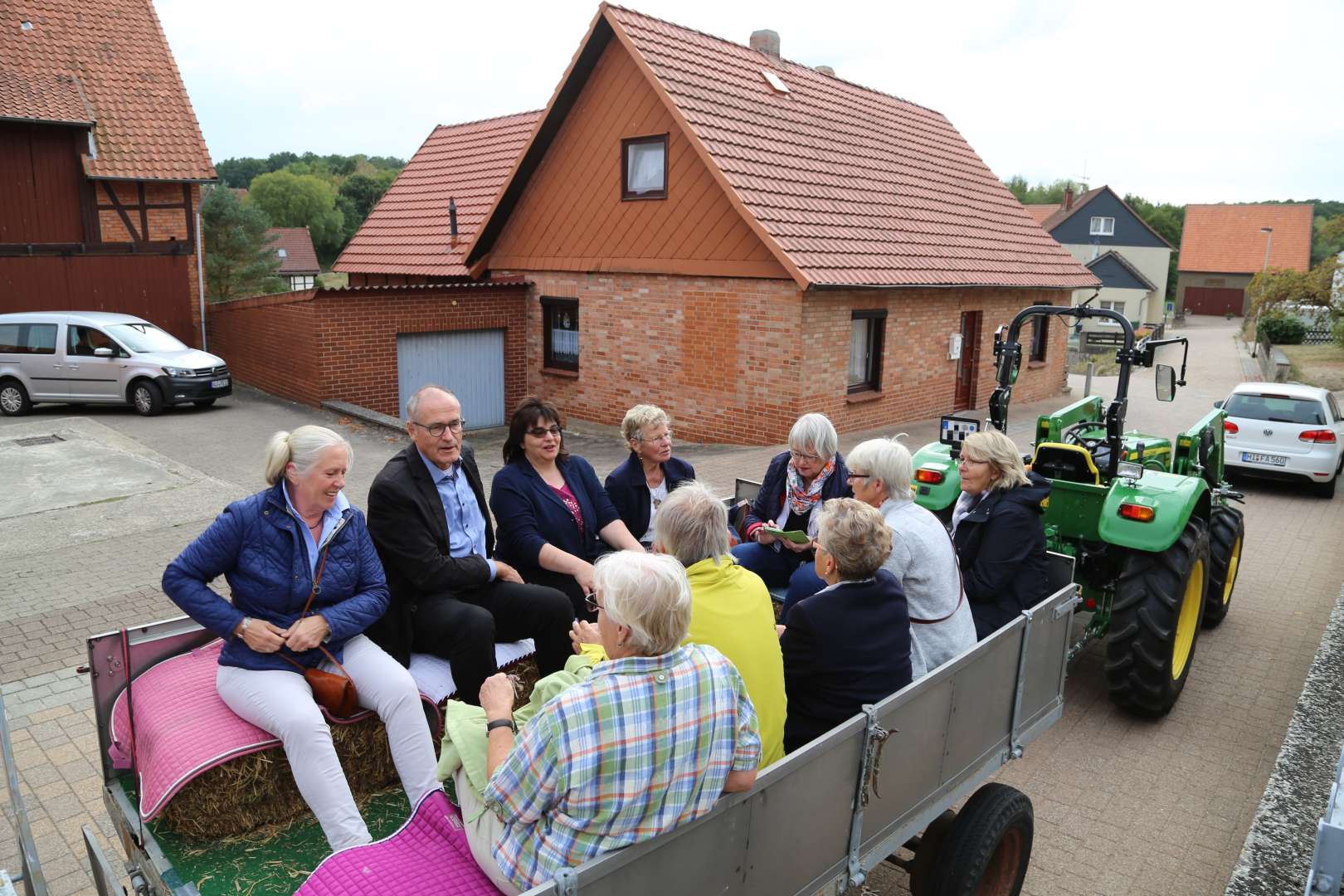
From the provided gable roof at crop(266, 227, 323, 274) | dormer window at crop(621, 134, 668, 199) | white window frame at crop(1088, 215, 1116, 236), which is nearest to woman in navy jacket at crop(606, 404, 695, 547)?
dormer window at crop(621, 134, 668, 199)

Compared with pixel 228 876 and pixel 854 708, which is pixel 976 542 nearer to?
pixel 854 708

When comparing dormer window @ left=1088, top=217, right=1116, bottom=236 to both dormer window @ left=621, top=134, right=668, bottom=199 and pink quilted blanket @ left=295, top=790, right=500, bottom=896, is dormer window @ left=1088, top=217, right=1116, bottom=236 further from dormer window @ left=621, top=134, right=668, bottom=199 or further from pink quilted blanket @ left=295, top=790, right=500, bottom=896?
pink quilted blanket @ left=295, top=790, right=500, bottom=896

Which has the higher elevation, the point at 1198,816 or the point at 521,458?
the point at 521,458

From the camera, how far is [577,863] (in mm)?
2346

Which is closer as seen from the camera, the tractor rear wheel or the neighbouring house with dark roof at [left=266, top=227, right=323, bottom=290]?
the tractor rear wheel

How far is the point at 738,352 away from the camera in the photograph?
13.7m

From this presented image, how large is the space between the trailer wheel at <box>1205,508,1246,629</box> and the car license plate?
5.81 m

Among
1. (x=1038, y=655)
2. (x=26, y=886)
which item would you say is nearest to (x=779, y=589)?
(x=1038, y=655)

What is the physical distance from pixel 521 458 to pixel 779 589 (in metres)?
1.58

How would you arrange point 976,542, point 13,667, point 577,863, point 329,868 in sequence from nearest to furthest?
point 577,863 < point 329,868 < point 976,542 < point 13,667

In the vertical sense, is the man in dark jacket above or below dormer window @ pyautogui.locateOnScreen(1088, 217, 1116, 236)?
below

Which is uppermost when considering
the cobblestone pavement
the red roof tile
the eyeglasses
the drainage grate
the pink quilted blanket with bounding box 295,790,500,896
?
the red roof tile

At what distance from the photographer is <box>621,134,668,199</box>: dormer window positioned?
14281 mm

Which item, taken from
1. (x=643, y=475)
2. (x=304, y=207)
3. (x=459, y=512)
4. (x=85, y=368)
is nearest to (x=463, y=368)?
Answer: (x=85, y=368)
